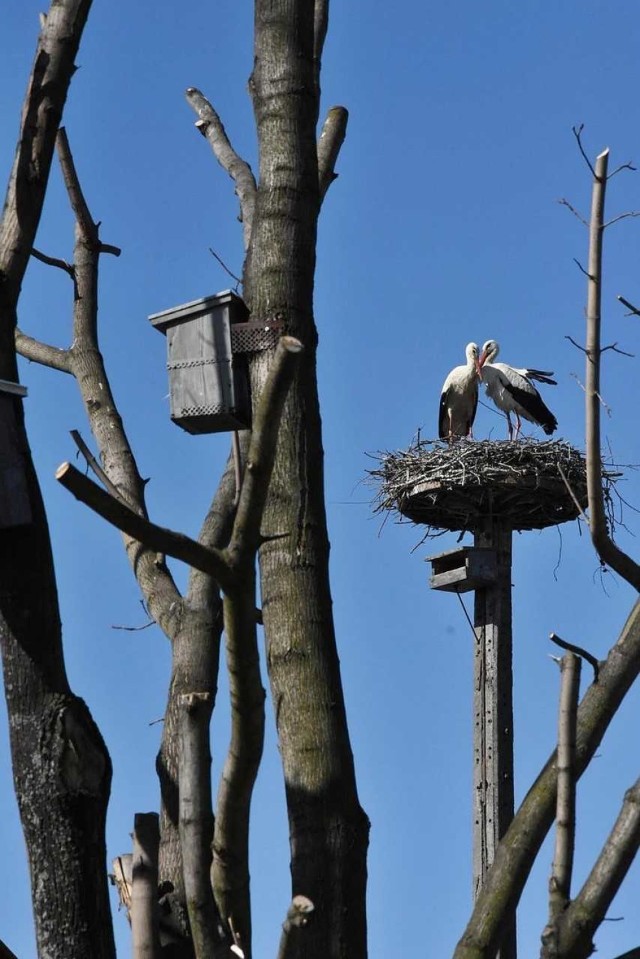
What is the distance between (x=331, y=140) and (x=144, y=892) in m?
4.92

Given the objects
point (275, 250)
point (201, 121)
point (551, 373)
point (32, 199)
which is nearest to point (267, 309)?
point (275, 250)

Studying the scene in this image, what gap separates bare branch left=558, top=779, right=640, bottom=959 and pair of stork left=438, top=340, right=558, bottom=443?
11.1 metres

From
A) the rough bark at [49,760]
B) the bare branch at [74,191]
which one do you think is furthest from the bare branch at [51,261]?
the rough bark at [49,760]

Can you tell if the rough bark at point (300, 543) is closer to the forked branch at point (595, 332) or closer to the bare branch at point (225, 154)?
the forked branch at point (595, 332)

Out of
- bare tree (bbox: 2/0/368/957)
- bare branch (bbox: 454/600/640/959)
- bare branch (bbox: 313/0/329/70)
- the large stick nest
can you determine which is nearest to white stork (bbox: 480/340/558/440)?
the large stick nest

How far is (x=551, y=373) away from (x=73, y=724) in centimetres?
1153

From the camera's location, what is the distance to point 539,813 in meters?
3.62

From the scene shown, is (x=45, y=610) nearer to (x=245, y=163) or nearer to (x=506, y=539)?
(x=245, y=163)

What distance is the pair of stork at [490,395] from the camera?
14516 millimetres

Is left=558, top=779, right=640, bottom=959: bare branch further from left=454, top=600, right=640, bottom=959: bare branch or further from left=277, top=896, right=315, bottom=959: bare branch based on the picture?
left=277, top=896, right=315, bottom=959: bare branch

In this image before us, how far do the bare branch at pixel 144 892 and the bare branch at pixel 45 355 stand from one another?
4414 millimetres

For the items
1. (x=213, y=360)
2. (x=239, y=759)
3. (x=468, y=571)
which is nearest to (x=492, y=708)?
(x=468, y=571)

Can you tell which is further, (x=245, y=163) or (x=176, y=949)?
(x=245, y=163)

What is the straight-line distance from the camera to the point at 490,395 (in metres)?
14.8
